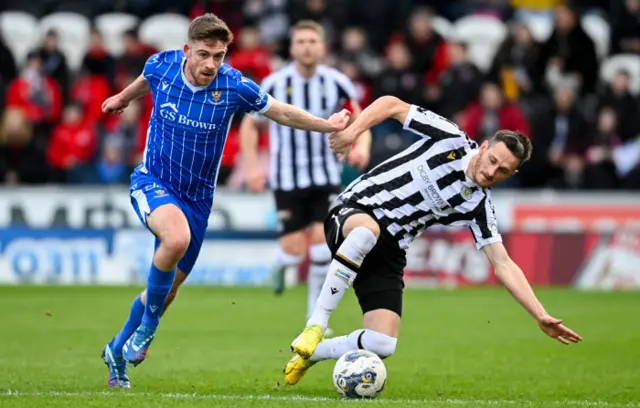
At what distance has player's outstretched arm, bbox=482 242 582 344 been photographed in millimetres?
7832

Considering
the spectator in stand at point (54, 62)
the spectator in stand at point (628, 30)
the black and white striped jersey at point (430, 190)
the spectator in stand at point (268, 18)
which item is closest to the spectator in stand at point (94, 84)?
the spectator in stand at point (54, 62)

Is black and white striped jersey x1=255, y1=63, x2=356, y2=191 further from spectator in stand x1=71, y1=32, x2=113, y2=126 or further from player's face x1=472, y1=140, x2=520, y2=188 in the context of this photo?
spectator in stand x1=71, y1=32, x2=113, y2=126

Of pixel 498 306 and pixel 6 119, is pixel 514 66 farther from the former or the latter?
pixel 6 119

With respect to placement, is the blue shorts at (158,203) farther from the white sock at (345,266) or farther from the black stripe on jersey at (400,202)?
the black stripe on jersey at (400,202)

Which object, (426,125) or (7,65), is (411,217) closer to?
(426,125)

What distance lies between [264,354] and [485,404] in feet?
11.4

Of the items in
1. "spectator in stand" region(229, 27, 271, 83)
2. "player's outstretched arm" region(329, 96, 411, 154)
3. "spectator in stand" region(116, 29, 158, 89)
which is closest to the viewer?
"player's outstretched arm" region(329, 96, 411, 154)

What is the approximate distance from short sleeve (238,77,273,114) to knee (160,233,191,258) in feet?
3.38

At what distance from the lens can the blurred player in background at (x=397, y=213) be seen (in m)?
8.20

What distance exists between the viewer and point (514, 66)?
805 inches

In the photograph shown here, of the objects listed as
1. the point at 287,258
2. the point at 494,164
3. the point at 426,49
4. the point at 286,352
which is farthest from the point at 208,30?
the point at 426,49

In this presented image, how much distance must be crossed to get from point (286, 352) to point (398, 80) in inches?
366

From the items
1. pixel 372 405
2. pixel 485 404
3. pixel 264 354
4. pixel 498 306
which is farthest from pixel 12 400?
pixel 498 306

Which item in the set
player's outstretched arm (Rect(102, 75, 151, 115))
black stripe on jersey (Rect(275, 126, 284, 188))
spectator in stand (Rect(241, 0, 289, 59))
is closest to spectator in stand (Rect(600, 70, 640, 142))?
spectator in stand (Rect(241, 0, 289, 59))
